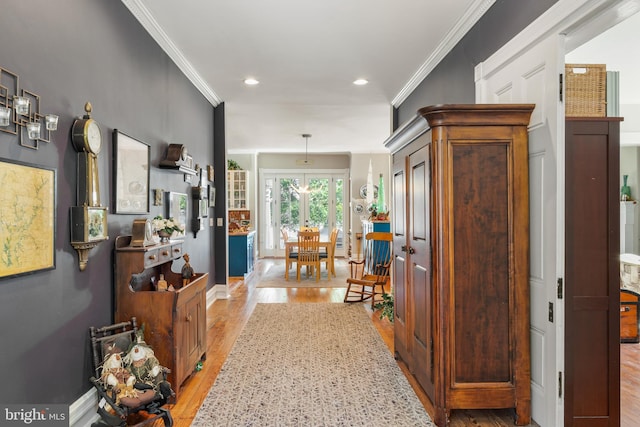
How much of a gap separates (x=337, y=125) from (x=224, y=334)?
14.0ft

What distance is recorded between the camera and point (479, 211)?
221 cm

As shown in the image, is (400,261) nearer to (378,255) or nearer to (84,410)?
(84,410)

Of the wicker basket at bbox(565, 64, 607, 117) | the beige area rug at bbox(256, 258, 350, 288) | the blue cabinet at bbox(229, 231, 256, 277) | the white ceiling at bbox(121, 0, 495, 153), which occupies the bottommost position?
the beige area rug at bbox(256, 258, 350, 288)

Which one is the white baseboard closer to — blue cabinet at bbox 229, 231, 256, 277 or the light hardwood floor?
the light hardwood floor

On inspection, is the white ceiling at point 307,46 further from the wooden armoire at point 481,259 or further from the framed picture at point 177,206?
the framed picture at point 177,206

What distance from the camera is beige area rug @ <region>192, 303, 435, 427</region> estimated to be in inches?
92.2

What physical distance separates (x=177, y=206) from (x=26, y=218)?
2.14 m

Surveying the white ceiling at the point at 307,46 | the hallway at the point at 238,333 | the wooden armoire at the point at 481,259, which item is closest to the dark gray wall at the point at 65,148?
the white ceiling at the point at 307,46

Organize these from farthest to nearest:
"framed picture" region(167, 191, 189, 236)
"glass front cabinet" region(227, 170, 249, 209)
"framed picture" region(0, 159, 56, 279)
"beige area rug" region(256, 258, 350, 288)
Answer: "glass front cabinet" region(227, 170, 249, 209), "beige area rug" region(256, 258, 350, 288), "framed picture" region(167, 191, 189, 236), "framed picture" region(0, 159, 56, 279)

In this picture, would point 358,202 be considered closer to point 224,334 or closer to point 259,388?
point 224,334

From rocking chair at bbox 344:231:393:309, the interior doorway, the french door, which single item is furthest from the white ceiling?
the french door

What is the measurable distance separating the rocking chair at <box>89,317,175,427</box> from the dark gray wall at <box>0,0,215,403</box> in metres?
0.08

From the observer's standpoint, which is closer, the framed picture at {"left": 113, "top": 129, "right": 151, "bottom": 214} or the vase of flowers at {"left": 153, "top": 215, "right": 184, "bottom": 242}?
the framed picture at {"left": 113, "top": 129, "right": 151, "bottom": 214}

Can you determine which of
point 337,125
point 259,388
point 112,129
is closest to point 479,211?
point 259,388
